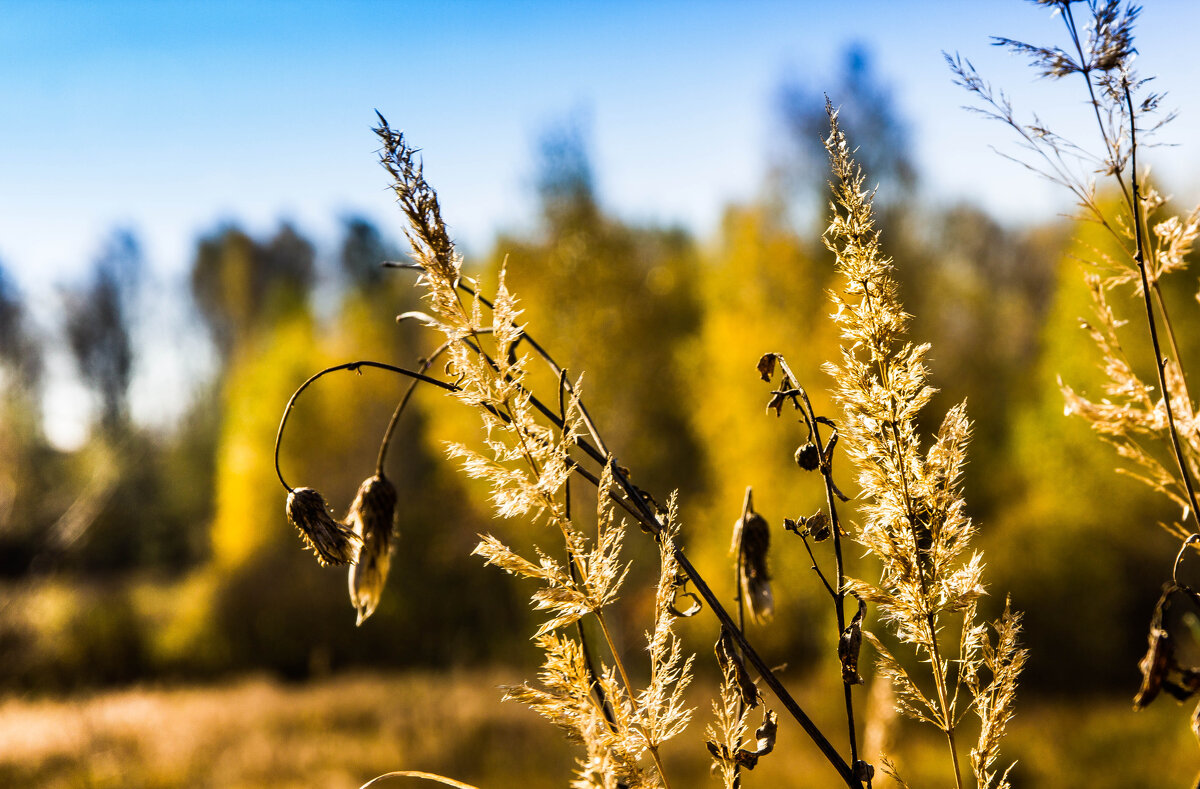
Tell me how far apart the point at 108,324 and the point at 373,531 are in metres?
21.3

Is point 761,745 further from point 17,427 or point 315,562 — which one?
point 315,562

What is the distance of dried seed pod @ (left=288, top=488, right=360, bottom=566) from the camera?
744 millimetres

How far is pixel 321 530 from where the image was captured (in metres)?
0.75

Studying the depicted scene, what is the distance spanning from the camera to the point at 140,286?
25.6 m

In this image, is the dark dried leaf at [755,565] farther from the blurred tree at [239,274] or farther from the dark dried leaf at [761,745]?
the blurred tree at [239,274]

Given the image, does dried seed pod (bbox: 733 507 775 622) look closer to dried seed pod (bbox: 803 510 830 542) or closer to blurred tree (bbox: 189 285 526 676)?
dried seed pod (bbox: 803 510 830 542)

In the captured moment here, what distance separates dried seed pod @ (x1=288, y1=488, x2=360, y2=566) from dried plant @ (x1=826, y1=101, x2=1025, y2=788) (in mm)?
492

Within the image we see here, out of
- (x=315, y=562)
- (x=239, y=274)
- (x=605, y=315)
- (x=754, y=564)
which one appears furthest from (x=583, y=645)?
(x=239, y=274)

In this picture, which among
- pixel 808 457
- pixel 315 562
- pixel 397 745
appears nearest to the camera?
pixel 808 457

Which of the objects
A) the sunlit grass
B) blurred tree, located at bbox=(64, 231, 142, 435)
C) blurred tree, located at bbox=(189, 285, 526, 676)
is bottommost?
the sunlit grass

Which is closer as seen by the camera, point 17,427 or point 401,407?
point 401,407

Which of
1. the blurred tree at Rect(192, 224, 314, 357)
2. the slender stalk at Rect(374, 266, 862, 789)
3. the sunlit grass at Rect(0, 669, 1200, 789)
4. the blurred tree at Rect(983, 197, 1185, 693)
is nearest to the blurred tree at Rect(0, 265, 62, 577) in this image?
the sunlit grass at Rect(0, 669, 1200, 789)

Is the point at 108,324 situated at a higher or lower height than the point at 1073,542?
higher

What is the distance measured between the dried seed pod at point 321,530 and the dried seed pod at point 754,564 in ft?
1.27
